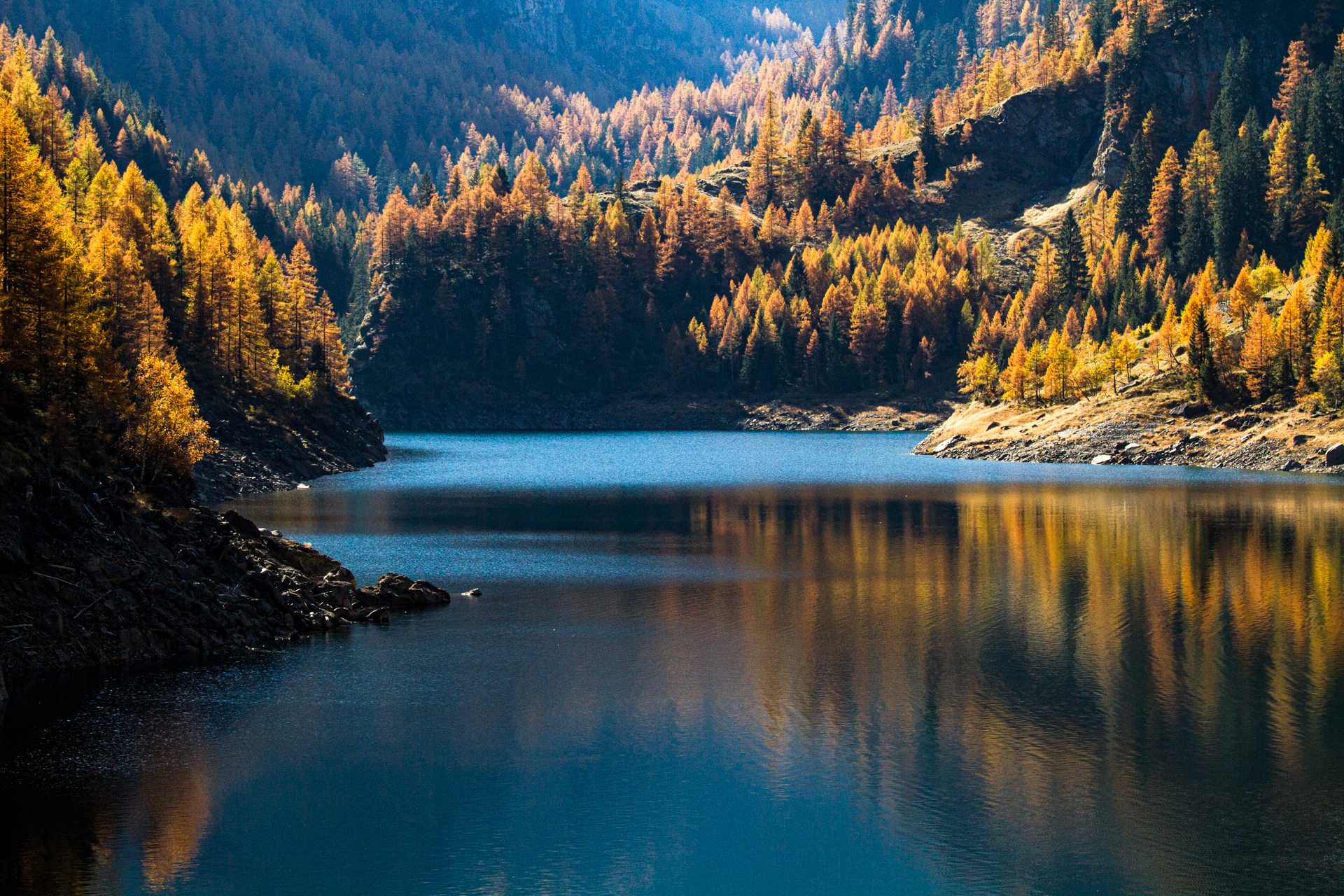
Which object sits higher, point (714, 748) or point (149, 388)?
point (149, 388)

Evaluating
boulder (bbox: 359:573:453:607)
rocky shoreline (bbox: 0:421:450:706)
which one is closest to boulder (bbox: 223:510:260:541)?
rocky shoreline (bbox: 0:421:450:706)

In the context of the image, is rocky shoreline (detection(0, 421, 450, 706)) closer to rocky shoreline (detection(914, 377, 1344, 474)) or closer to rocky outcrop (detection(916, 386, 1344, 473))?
rocky shoreline (detection(914, 377, 1344, 474))

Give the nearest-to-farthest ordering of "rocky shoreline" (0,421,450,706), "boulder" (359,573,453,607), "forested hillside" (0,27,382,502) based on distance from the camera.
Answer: "rocky shoreline" (0,421,450,706), "forested hillside" (0,27,382,502), "boulder" (359,573,453,607)

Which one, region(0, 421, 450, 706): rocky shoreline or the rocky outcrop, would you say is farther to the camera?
the rocky outcrop

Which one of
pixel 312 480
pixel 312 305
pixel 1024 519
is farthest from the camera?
pixel 312 305

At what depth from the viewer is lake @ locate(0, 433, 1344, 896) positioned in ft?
90.0

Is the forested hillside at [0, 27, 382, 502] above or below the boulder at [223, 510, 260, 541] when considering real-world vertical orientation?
above

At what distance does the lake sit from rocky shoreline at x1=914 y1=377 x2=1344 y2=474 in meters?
59.2

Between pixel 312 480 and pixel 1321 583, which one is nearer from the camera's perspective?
pixel 1321 583

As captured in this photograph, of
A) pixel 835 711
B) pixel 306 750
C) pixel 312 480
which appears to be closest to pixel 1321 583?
pixel 835 711

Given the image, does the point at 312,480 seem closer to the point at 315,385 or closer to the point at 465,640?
the point at 315,385

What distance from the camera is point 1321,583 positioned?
6062 centimetres

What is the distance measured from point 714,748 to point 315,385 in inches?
4965

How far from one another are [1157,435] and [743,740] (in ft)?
393
